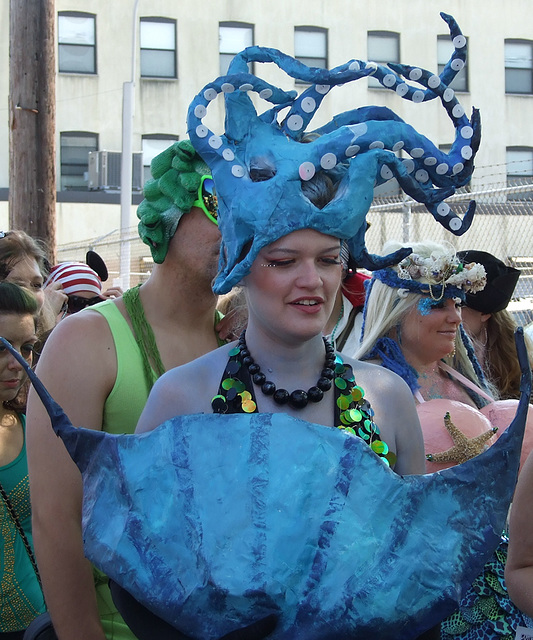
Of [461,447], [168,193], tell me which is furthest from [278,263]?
[461,447]

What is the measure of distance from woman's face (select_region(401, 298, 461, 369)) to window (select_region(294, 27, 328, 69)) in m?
19.7

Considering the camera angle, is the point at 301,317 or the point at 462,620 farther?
the point at 462,620

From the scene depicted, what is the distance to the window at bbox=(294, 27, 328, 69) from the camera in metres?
22.2

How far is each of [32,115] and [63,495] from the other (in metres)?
4.59

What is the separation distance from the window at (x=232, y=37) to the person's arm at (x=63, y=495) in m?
20.8

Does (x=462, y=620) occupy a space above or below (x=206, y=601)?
below

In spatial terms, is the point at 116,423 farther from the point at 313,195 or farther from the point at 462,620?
the point at 462,620

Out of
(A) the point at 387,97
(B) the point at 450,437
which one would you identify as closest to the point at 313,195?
(B) the point at 450,437

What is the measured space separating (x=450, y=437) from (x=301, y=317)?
1.31 meters

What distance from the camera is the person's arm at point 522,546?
1985 millimetres

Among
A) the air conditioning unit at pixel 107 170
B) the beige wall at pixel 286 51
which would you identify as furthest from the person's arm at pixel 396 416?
the beige wall at pixel 286 51

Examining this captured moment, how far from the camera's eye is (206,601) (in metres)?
1.33

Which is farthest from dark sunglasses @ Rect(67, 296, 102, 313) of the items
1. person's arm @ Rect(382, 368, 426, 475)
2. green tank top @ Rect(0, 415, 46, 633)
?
person's arm @ Rect(382, 368, 426, 475)

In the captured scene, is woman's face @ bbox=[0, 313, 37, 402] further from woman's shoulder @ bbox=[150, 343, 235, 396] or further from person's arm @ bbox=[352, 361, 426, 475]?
person's arm @ bbox=[352, 361, 426, 475]
